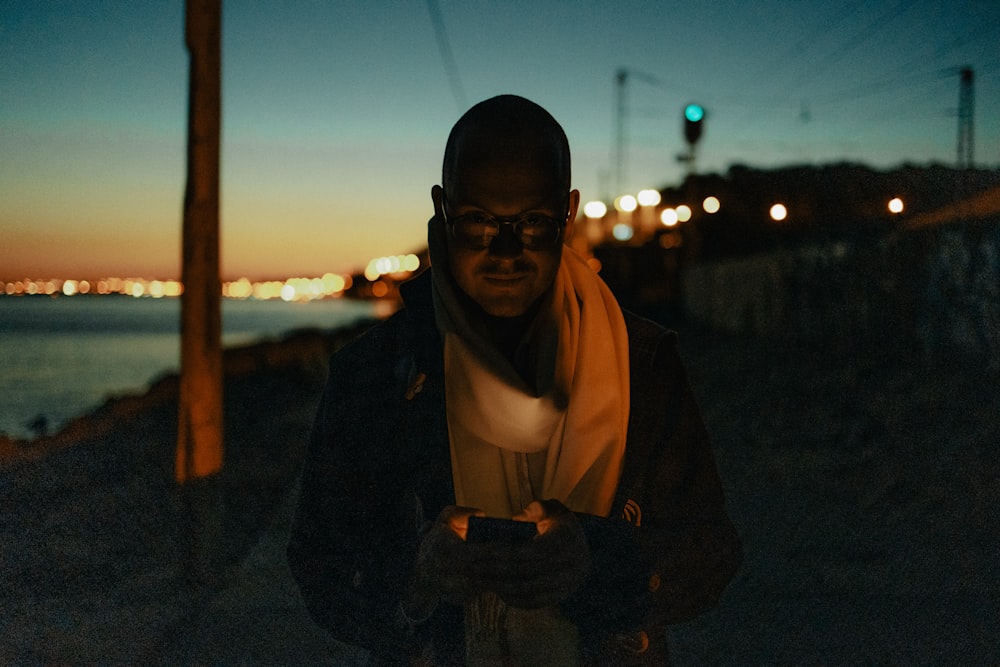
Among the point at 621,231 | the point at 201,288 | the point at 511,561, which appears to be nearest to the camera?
the point at 511,561

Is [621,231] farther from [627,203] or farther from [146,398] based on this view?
[146,398]

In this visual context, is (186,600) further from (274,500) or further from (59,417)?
(59,417)

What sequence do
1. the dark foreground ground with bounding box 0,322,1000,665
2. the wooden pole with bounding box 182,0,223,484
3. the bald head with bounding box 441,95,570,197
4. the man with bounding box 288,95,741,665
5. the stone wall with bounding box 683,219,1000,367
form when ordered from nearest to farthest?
the man with bounding box 288,95,741,665
the bald head with bounding box 441,95,570,197
the dark foreground ground with bounding box 0,322,1000,665
the wooden pole with bounding box 182,0,223,484
the stone wall with bounding box 683,219,1000,367

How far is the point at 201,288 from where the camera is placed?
6.05 metres

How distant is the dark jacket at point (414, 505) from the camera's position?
1.70m

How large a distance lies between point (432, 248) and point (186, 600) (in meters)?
4.68

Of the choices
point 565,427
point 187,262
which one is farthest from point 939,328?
point 565,427

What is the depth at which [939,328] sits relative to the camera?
1291 cm

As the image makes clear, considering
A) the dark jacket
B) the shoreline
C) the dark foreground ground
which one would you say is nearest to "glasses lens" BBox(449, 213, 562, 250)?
the dark jacket

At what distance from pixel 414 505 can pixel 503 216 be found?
0.58m

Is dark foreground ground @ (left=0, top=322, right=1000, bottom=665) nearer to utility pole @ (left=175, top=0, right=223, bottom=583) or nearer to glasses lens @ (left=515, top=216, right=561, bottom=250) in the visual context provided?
utility pole @ (left=175, top=0, right=223, bottom=583)

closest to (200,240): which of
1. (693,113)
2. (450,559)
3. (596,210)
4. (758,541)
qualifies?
(758,541)

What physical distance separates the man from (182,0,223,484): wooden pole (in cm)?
455

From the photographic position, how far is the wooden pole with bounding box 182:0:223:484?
6.04 m
